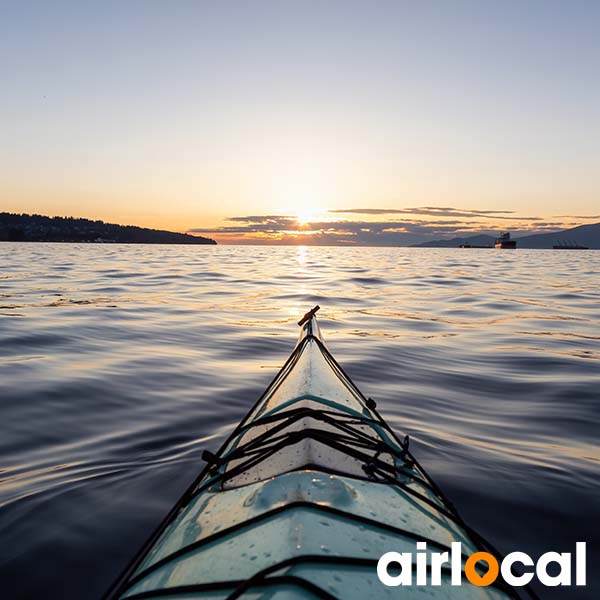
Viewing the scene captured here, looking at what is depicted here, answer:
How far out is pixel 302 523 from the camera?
6.90 feet

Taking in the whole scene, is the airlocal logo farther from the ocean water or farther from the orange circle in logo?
the ocean water

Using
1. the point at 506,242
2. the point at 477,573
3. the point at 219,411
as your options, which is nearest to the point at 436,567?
the point at 477,573

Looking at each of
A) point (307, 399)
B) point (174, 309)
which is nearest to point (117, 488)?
point (307, 399)

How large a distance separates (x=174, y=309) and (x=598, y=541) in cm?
1285

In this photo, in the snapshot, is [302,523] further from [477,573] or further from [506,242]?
[506,242]

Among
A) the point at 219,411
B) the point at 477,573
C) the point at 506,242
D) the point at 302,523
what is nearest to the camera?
the point at 302,523

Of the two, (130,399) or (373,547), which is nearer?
(373,547)

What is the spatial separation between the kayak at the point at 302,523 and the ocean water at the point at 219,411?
942 millimetres

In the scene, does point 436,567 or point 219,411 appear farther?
point 219,411

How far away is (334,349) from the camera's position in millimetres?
10086

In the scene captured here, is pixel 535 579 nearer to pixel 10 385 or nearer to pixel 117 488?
pixel 117 488

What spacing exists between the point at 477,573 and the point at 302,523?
0.93 meters

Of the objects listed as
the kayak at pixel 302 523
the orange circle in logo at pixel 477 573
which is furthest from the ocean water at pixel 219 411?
the orange circle in logo at pixel 477 573

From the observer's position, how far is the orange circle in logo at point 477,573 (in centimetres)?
224
